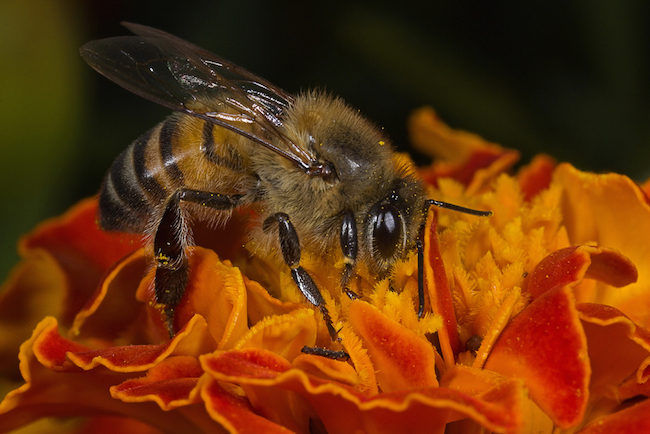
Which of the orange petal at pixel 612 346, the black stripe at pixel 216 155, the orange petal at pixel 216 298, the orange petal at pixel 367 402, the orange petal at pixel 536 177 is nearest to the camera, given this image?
the orange petal at pixel 367 402

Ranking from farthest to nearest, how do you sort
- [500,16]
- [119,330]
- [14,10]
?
1. [500,16]
2. [14,10]
3. [119,330]

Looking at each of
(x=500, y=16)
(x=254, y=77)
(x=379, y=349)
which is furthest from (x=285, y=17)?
(x=379, y=349)

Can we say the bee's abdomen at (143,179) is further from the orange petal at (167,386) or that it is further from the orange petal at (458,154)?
the orange petal at (458,154)

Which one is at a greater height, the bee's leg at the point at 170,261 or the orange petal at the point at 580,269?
the orange petal at the point at 580,269

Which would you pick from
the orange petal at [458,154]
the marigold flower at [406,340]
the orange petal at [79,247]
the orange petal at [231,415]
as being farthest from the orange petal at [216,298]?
the orange petal at [458,154]

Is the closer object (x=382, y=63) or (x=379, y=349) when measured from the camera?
(x=379, y=349)

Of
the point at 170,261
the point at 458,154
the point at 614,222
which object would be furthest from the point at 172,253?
the point at 458,154

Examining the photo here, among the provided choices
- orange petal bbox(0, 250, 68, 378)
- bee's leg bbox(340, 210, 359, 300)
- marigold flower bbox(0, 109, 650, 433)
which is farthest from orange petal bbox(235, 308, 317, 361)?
orange petal bbox(0, 250, 68, 378)

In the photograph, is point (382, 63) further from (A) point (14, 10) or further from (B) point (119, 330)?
(B) point (119, 330)
